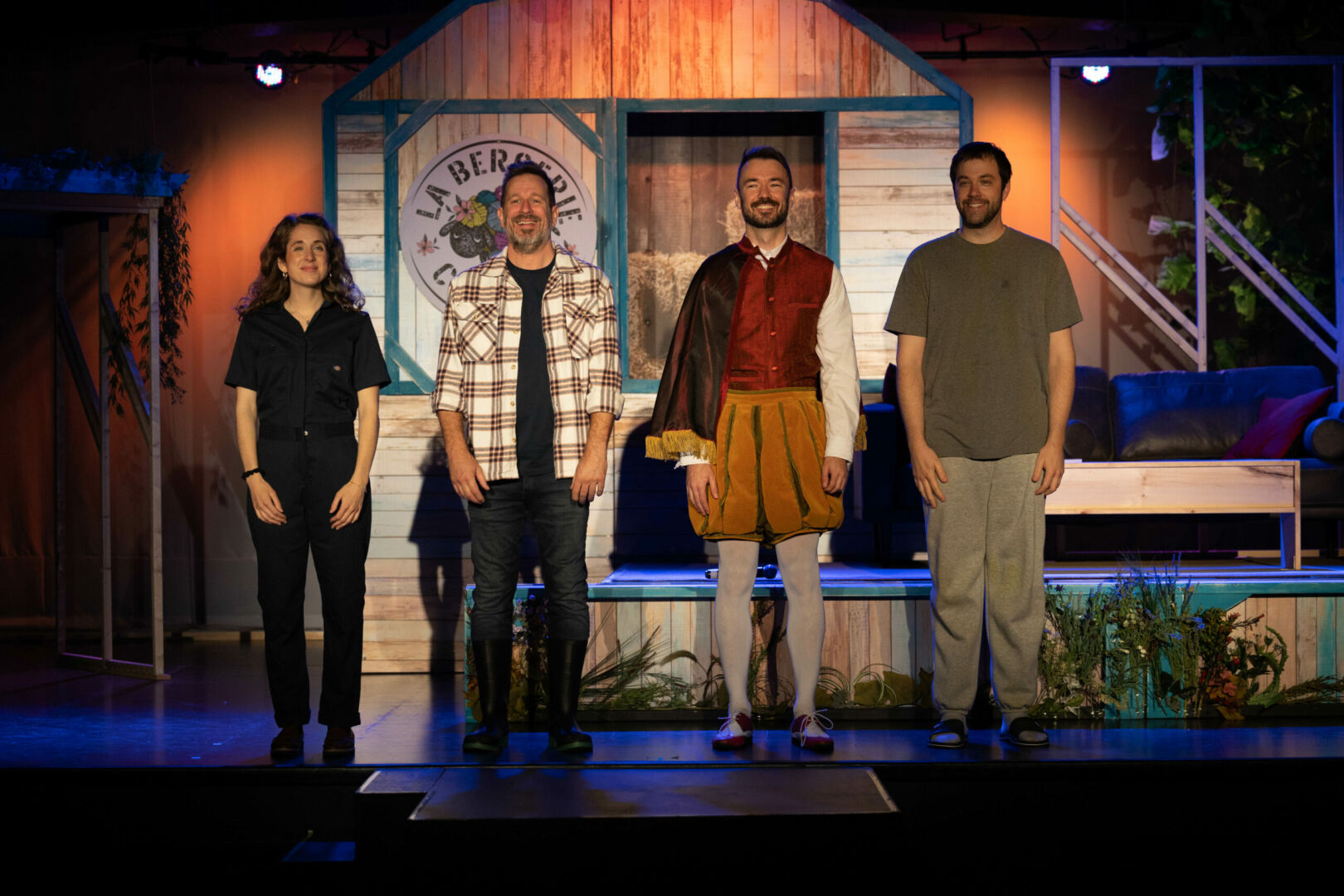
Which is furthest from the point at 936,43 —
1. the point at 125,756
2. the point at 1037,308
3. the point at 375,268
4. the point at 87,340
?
the point at 125,756

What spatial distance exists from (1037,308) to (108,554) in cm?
393

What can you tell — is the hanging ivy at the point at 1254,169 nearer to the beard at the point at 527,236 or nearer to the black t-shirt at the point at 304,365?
the beard at the point at 527,236

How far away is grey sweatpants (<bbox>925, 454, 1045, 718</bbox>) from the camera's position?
317 cm

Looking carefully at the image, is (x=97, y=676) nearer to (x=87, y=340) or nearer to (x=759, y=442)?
(x=87, y=340)

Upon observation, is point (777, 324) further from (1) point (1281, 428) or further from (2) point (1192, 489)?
(1) point (1281, 428)

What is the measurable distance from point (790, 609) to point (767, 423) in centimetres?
51

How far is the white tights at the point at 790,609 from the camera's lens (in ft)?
10.3

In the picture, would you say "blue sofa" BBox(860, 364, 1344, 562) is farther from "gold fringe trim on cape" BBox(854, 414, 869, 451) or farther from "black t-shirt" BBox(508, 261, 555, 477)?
"black t-shirt" BBox(508, 261, 555, 477)

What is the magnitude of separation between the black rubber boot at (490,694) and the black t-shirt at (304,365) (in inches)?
29.7

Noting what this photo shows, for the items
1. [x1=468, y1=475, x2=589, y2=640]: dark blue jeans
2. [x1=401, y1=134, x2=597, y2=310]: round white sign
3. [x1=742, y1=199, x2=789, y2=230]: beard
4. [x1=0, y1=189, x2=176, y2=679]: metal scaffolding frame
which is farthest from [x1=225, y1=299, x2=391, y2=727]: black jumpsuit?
[x1=401, y1=134, x2=597, y2=310]: round white sign

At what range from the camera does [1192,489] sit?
4.23 m

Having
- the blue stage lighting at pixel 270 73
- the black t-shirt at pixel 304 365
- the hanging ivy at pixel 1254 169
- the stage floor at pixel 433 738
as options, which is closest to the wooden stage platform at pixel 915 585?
the stage floor at pixel 433 738

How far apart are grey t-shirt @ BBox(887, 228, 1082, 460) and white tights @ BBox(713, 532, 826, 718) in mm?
494

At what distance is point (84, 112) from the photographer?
6.53m
